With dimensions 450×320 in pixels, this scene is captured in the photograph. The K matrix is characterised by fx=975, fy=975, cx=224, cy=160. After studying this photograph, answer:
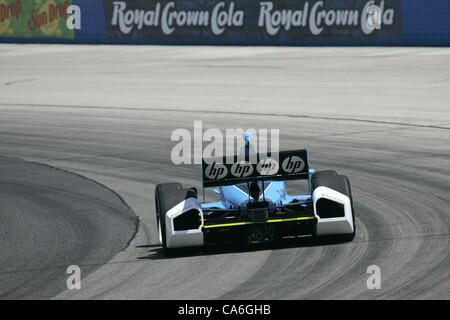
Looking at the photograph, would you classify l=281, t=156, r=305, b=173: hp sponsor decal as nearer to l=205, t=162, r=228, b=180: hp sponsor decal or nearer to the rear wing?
the rear wing

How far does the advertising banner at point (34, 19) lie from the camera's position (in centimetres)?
4347

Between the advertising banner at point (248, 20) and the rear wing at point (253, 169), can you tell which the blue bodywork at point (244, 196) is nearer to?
the rear wing at point (253, 169)

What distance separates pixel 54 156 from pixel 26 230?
6.33 metres

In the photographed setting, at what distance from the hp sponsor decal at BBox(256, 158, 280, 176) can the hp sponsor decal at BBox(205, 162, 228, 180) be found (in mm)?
369

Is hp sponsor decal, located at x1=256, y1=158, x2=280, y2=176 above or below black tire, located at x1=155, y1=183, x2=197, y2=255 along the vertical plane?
above

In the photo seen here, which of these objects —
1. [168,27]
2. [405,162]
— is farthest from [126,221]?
[168,27]

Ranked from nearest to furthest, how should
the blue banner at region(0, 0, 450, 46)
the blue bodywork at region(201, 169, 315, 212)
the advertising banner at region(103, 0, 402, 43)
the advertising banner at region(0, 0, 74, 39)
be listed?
1. the blue bodywork at region(201, 169, 315, 212)
2. the blue banner at region(0, 0, 450, 46)
3. the advertising banner at region(103, 0, 402, 43)
4. the advertising banner at region(0, 0, 74, 39)

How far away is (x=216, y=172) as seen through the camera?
35.1ft

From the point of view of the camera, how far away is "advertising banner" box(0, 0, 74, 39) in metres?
43.5

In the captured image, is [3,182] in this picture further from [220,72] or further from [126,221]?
[220,72]

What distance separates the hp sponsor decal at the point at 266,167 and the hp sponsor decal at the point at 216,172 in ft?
1.21

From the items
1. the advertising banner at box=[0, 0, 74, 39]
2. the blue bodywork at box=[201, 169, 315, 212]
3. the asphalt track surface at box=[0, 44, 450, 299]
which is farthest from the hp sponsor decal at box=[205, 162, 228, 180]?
the advertising banner at box=[0, 0, 74, 39]

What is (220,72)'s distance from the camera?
31.0 m

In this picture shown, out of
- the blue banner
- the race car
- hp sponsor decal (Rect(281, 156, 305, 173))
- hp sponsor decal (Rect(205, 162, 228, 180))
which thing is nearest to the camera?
the race car
